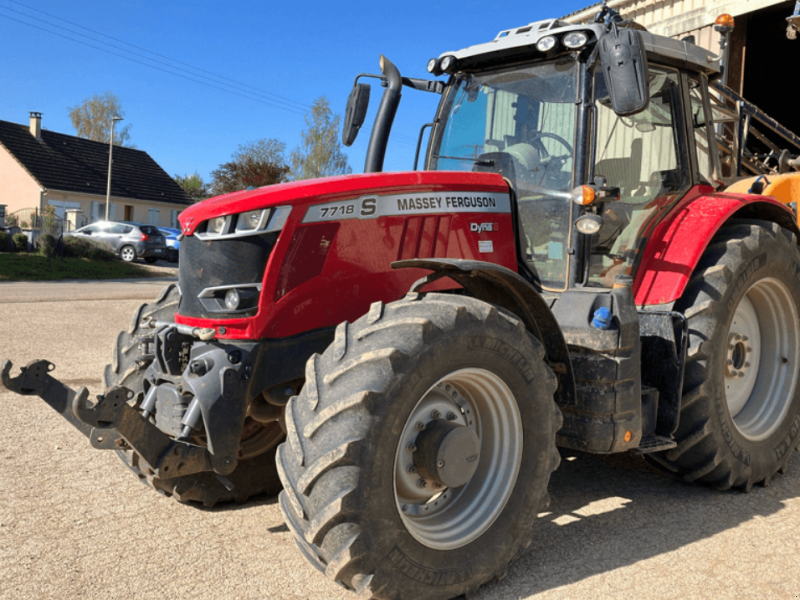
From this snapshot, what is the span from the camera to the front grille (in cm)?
321

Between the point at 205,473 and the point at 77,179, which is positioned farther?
the point at 77,179

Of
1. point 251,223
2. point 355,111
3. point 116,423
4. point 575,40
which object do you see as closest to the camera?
point 116,423

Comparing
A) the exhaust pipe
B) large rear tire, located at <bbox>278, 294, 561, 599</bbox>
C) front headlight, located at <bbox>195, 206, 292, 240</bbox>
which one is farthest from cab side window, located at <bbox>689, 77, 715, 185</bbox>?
front headlight, located at <bbox>195, 206, 292, 240</bbox>

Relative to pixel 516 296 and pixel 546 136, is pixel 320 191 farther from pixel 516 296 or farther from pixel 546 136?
pixel 546 136

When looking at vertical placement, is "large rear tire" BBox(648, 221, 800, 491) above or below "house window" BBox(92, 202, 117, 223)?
below

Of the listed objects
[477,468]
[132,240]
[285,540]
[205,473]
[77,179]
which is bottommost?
[285,540]

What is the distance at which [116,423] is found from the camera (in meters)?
2.94

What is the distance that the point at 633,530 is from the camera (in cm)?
371

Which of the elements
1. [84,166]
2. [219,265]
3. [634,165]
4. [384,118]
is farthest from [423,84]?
[84,166]

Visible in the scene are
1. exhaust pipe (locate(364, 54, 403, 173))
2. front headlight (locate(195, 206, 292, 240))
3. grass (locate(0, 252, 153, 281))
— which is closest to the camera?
front headlight (locate(195, 206, 292, 240))

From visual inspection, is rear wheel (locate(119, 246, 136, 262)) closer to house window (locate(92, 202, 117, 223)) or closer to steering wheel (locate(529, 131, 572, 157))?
house window (locate(92, 202, 117, 223))

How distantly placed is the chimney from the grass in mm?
21796

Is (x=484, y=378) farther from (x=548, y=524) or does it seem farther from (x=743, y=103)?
(x=743, y=103)

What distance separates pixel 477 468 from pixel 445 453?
0.37 metres
